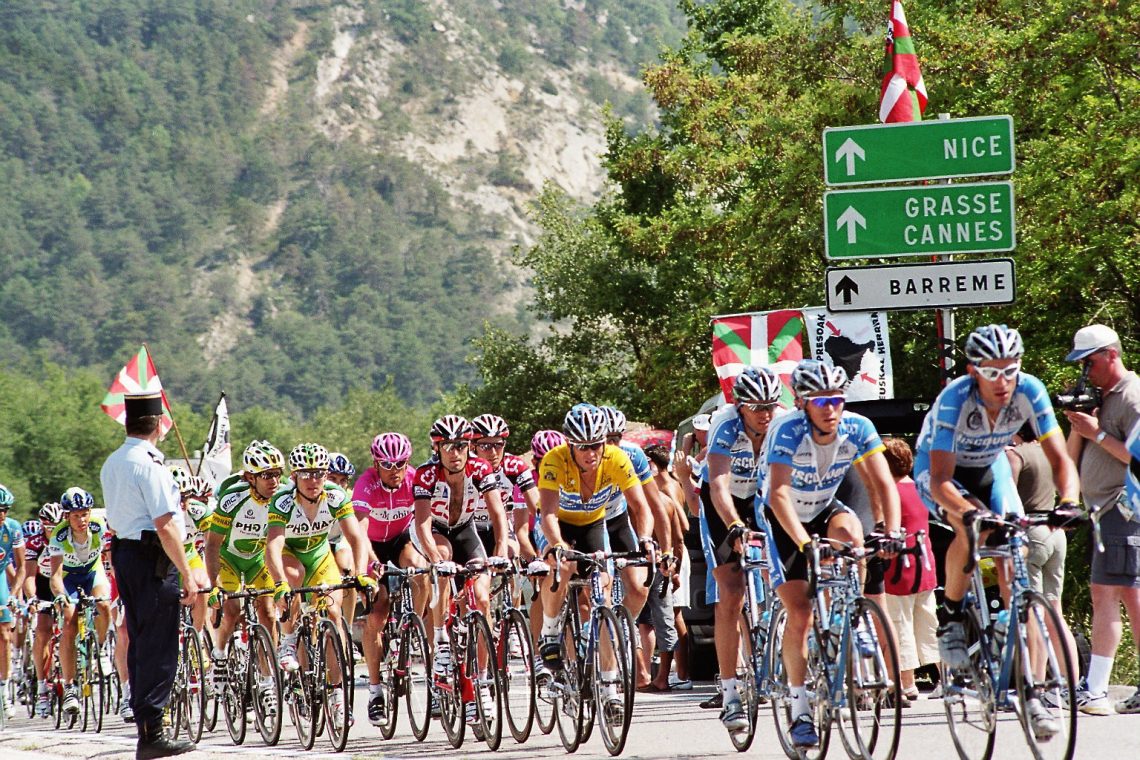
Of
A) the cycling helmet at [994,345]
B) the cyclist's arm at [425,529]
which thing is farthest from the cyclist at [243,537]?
the cycling helmet at [994,345]

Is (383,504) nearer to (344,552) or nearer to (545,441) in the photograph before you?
(344,552)

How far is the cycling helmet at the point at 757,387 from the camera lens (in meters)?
10.1

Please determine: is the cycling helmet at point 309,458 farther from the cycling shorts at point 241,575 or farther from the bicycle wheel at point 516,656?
the cycling shorts at point 241,575

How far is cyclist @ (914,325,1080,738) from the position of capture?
26.9ft

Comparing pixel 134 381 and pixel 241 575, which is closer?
pixel 241 575

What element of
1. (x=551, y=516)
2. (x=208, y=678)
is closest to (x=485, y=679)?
(x=551, y=516)

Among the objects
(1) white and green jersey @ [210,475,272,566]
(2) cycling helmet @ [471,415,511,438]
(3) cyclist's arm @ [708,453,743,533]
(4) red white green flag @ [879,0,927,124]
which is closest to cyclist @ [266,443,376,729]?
(1) white and green jersey @ [210,475,272,566]

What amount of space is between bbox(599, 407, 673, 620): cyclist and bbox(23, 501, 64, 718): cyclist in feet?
23.6

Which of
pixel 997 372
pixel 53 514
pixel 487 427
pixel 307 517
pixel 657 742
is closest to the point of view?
pixel 997 372

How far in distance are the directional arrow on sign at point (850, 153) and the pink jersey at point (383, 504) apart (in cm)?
396

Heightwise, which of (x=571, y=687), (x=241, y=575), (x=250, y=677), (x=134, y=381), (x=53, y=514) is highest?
(x=134, y=381)

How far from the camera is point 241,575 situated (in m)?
14.3

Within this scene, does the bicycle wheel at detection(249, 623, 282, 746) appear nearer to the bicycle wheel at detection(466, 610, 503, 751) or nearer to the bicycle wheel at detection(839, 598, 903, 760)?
the bicycle wheel at detection(466, 610, 503, 751)

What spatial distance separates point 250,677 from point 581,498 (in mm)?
2917
